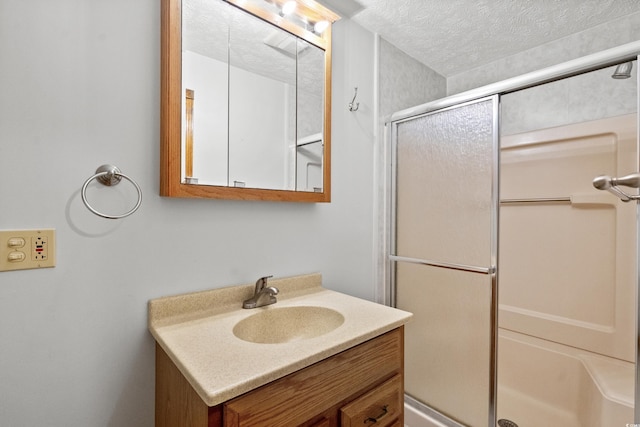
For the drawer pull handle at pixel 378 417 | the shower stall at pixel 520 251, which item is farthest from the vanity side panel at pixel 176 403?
the shower stall at pixel 520 251

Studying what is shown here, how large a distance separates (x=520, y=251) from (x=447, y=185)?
→ 0.96 m

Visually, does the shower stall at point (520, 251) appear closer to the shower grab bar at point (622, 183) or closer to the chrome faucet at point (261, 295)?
the shower grab bar at point (622, 183)

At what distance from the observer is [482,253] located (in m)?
1.45

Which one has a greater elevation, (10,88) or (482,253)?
(10,88)

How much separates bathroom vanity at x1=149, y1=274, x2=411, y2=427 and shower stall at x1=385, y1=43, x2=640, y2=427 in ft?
1.94

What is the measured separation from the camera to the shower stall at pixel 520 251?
4.76ft

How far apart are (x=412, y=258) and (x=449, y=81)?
1.44 metres

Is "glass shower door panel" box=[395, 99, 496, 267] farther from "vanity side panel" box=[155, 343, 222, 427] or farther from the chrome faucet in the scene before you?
"vanity side panel" box=[155, 343, 222, 427]

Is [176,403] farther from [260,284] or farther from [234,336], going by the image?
[260,284]

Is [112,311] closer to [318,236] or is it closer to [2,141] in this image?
[2,141]

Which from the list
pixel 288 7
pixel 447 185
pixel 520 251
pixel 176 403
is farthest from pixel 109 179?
pixel 520 251

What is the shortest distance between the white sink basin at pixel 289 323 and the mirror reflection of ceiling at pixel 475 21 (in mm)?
1405

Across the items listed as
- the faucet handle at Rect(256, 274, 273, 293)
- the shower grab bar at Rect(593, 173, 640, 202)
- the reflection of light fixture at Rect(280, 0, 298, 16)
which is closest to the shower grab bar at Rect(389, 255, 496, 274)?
the shower grab bar at Rect(593, 173, 640, 202)

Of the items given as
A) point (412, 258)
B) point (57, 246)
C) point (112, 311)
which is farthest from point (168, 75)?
point (412, 258)
